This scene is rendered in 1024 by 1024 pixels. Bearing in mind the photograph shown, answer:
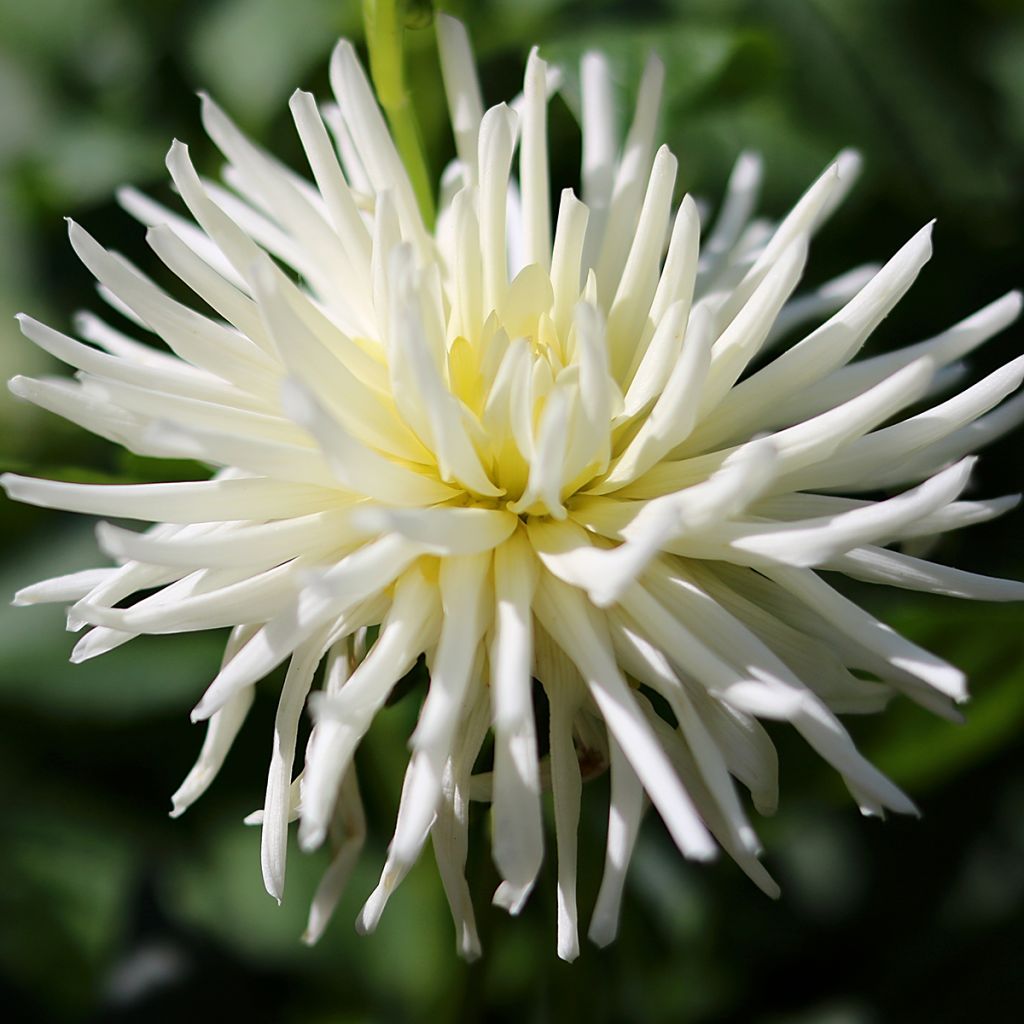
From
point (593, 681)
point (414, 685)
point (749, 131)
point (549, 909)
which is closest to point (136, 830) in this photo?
point (549, 909)

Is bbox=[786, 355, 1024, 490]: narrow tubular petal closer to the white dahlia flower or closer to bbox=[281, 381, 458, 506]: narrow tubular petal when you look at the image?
the white dahlia flower

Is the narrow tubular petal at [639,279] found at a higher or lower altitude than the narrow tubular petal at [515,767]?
higher

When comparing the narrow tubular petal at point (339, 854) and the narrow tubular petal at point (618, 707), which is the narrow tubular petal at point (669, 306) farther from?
the narrow tubular petal at point (339, 854)

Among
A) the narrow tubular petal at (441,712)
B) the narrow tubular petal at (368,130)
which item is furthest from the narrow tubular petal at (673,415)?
the narrow tubular petal at (368,130)

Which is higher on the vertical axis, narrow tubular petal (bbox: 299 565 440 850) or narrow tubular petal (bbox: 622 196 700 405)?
narrow tubular petal (bbox: 622 196 700 405)

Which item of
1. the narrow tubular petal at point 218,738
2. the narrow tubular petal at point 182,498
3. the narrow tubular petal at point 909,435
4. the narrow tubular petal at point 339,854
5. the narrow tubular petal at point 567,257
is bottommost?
the narrow tubular petal at point 339,854

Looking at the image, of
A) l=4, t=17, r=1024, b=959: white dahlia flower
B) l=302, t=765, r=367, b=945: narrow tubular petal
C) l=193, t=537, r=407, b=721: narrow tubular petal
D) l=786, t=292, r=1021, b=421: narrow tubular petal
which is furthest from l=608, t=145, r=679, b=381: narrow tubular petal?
l=302, t=765, r=367, b=945: narrow tubular petal

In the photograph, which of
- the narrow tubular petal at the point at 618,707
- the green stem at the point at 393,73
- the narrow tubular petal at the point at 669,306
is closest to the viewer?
the narrow tubular petal at the point at 618,707

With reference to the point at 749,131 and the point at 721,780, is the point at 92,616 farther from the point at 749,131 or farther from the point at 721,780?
the point at 749,131
